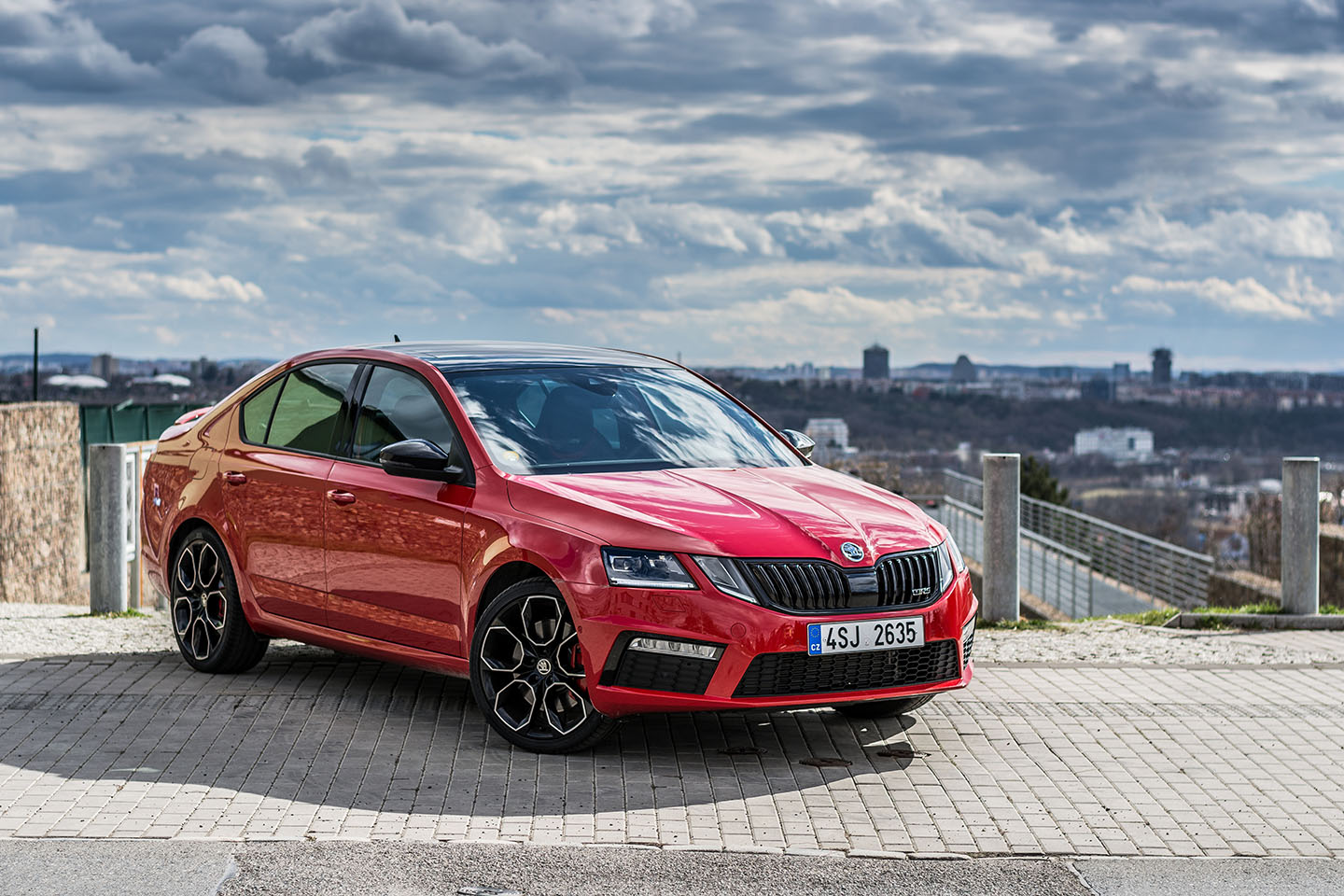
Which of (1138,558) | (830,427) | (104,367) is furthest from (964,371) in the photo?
(1138,558)

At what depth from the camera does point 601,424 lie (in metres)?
7.31

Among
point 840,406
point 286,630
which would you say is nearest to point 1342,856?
point 286,630

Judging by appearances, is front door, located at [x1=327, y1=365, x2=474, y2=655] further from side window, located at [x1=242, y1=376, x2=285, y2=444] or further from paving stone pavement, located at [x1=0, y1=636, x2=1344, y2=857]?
side window, located at [x1=242, y1=376, x2=285, y2=444]

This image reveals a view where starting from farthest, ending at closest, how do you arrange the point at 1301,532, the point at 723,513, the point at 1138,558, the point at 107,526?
1. the point at 1138,558
2. the point at 107,526
3. the point at 1301,532
4. the point at 723,513

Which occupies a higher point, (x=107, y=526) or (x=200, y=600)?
(x=107, y=526)

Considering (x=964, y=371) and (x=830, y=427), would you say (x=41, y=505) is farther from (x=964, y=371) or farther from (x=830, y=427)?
(x=964, y=371)

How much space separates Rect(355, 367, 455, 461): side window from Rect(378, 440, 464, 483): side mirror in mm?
195

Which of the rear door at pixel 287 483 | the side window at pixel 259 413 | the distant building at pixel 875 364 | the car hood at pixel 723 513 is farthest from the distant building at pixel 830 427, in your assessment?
the car hood at pixel 723 513

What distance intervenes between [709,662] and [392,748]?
4.70 feet

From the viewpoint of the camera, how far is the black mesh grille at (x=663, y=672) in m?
6.20

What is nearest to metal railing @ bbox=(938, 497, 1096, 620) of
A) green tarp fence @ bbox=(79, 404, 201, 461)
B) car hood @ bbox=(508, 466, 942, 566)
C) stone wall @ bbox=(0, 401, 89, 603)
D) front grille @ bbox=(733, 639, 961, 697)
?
green tarp fence @ bbox=(79, 404, 201, 461)

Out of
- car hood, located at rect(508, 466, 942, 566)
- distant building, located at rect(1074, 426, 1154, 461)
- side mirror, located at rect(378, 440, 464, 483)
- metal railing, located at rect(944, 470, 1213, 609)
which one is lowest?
distant building, located at rect(1074, 426, 1154, 461)

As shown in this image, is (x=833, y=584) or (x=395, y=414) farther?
(x=395, y=414)

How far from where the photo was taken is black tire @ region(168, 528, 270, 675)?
8.26 meters
